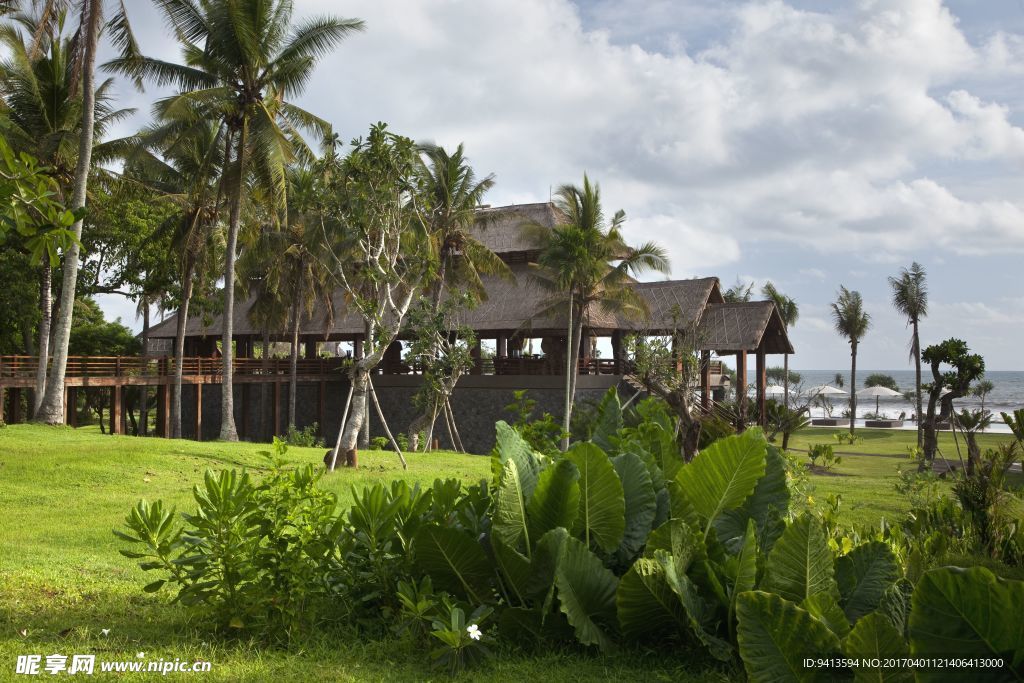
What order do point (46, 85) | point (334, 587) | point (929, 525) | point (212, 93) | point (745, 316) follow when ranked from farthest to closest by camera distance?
point (745, 316) → point (46, 85) → point (212, 93) → point (929, 525) → point (334, 587)

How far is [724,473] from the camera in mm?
3355

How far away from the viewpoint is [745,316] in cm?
2469

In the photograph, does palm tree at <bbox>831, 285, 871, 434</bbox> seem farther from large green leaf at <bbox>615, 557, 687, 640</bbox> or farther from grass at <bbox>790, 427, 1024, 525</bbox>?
large green leaf at <bbox>615, 557, 687, 640</bbox>

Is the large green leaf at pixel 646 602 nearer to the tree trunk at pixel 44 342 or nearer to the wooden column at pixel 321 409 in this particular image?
the tree trunk at pixel 44 342

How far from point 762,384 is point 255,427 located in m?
19.3

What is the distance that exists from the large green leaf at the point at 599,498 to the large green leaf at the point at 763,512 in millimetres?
486

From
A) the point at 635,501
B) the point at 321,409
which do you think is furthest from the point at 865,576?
the point at 321,409

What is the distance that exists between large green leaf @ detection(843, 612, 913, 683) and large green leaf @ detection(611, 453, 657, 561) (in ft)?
3.77

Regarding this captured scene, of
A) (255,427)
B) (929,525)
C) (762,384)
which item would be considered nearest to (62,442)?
(929,525)

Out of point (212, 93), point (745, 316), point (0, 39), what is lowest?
point (745, 316)

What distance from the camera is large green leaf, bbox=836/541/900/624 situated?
3.00m

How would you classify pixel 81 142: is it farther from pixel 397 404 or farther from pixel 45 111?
pixel 397 404

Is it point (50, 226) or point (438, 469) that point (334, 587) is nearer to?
point (50, 226)

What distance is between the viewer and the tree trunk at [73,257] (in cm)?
1634
